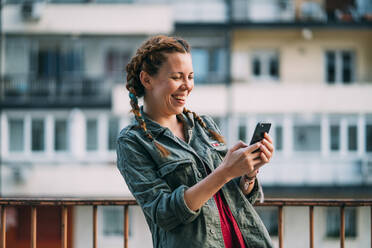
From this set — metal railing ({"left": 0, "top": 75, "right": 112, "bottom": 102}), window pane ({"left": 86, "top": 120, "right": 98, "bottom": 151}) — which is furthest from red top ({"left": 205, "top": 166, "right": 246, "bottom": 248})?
window pane ({"left": 86, "top": 120, "right": 98, "bottom": 151})

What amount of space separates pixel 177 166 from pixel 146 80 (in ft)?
1.21

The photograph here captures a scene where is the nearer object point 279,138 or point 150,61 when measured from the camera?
point 150,61

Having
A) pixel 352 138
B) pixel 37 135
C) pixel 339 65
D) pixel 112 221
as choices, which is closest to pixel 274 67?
pixel 339 65

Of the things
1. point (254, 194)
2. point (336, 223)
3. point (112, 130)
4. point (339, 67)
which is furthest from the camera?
point (339, 67)

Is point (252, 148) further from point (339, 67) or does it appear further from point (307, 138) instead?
point (339, 67)

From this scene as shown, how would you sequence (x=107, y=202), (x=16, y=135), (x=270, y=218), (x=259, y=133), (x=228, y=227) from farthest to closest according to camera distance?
(x=16, y=135) → (x=270, y=218) → (x=107, y=202) → (x=228, y=227) → (x=259, y=133)

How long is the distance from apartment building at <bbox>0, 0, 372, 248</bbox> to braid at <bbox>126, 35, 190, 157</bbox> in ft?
→ 47.1

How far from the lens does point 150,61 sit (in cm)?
199

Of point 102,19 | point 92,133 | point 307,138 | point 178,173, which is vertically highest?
point 102,19

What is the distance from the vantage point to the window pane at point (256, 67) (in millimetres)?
17141

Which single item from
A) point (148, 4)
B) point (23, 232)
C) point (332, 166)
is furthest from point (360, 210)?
point (23, 232)

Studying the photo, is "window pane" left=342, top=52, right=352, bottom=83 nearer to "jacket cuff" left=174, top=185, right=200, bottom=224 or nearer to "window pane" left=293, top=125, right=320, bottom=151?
"window pane" left=293, top=125, right=320, bottom=151

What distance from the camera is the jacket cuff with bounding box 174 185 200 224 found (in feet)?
5.98

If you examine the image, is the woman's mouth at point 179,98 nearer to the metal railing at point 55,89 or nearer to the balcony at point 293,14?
the balcony at point 293,14
